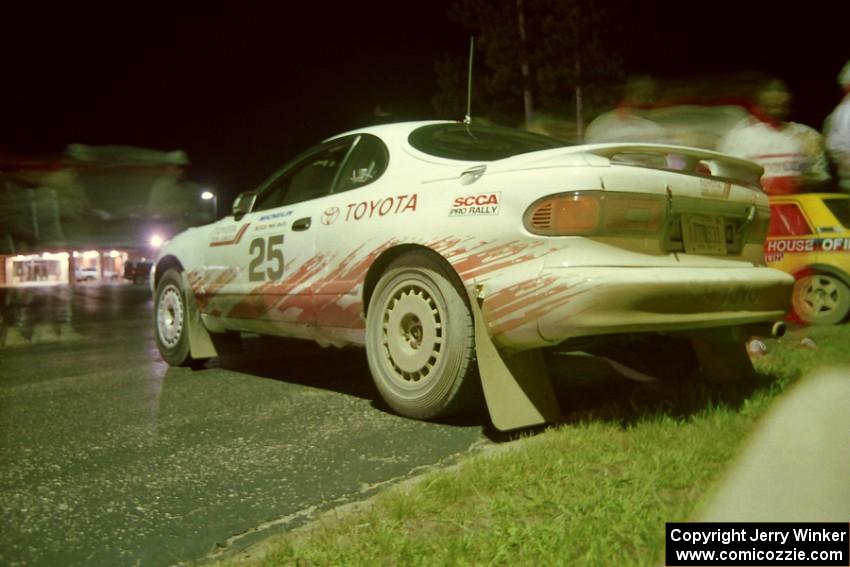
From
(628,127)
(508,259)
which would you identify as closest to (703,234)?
(508,259)

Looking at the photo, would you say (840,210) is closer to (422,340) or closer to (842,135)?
(842,135)

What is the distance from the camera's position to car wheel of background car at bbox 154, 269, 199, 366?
5422mm

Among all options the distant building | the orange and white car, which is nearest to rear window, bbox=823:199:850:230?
the orange and white car

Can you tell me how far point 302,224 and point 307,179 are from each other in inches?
21.4

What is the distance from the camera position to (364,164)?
409 centimetres

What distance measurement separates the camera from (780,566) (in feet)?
5.98

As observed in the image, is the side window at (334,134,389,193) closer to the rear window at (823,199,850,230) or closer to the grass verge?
the grass verge

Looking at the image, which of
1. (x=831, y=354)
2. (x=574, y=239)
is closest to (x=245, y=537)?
(x=574, y=239)

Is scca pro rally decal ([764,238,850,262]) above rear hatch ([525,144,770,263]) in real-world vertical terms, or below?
below

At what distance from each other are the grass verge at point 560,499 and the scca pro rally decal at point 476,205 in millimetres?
1013

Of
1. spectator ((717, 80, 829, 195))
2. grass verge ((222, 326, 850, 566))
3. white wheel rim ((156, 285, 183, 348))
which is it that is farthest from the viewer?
spectator ((717, 80, 829, 195))

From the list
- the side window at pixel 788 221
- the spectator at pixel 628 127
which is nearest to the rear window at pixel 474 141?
the spectator at pixel 628 127

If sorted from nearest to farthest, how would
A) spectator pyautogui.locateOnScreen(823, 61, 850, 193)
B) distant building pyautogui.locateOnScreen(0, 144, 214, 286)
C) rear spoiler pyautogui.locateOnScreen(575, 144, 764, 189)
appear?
rear spoiler pyautogui.locateOnScreen(575, 144, 764, 189), spectator pyautogui.locateOnScreen(823, 61, 850, 193), distant building pyautogui.locateOnScreen(0, 144, 214, 286)

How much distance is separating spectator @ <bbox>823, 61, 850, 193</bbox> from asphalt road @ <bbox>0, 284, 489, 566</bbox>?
115 inches
